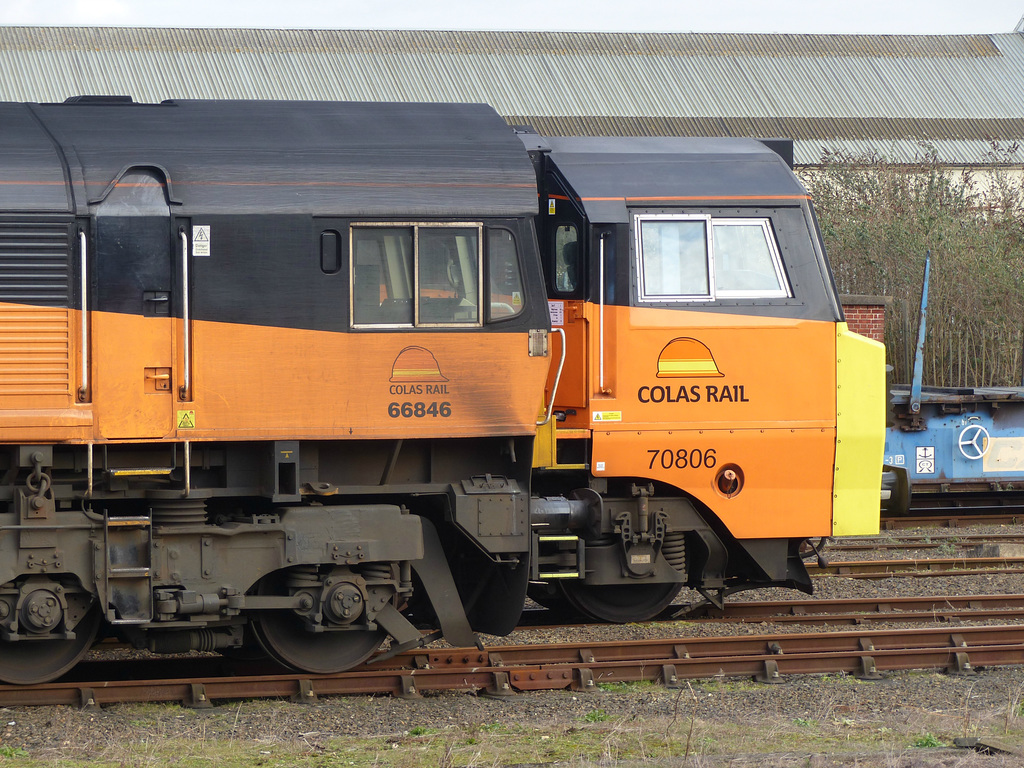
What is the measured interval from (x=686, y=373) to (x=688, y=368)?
4 cm

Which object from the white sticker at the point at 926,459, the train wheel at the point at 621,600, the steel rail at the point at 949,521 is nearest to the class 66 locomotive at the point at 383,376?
the train wheel at the point at 621,600

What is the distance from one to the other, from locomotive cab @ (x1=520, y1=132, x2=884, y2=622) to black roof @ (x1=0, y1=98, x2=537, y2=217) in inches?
36.5

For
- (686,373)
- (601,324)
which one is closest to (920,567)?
(686,373)

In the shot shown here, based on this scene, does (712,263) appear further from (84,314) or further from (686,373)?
(84,314)

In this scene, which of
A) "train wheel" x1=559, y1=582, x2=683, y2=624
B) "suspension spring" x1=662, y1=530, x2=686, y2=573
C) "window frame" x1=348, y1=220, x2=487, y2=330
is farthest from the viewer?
"train wheel" x1=559, y1=582, x2=683, y2=624

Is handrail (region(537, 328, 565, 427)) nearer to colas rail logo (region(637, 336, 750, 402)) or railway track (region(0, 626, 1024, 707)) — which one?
colas rail logo (region(637, 336, 750, 402))

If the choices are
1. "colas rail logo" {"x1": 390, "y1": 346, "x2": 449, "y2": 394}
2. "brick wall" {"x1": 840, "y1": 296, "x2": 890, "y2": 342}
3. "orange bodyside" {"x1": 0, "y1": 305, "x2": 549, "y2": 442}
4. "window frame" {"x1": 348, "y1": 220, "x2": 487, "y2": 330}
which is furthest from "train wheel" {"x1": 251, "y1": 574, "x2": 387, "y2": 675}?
"brick wall" {"x1": 840, "y1": 296, "x2": 890, "y2": 342}

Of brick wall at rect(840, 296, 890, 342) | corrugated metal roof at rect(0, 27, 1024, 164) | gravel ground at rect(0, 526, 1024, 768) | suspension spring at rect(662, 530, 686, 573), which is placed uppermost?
corrugated metal roof at rect(0, 27, 1024, 164)

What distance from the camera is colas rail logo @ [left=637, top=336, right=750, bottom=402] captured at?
25.3ft

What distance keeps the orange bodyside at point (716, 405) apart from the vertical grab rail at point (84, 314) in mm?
3153

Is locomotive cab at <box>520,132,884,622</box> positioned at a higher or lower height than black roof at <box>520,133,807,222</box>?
lower

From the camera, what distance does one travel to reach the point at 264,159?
683 centimetres

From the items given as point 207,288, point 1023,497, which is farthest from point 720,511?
point 1023,497

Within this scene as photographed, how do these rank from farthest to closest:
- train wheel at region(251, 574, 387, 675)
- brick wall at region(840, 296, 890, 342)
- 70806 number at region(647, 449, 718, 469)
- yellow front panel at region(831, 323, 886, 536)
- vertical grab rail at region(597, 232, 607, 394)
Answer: brick wall at region(840, 296, 890, 342), yellow front panel at region(831, 323, 886, 536), 70806 number at region(647, 449, 718, 469), vertical grab rail at region(597, 232, 607, 394), train wheel at region(251, 574, 387, 675)
